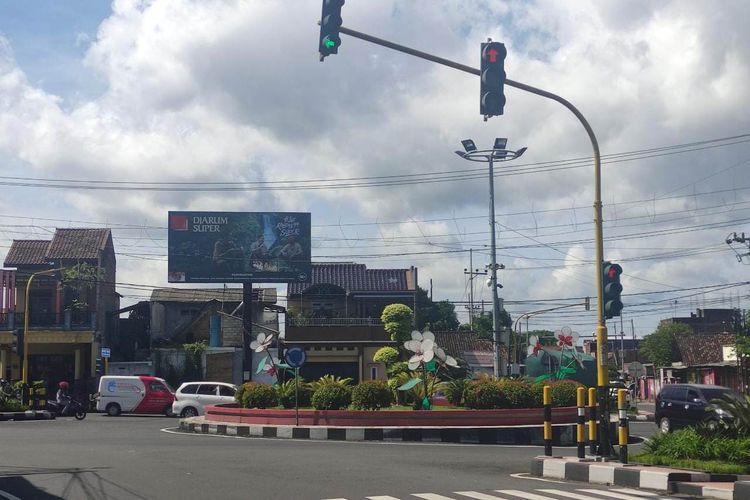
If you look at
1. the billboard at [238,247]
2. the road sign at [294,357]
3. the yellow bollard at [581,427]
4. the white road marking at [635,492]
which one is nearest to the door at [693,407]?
the road sign at [294,357]

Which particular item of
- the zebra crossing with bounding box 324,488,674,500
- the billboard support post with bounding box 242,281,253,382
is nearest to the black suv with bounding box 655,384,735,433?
the zebra crossing with bounding box 324,488,674,500

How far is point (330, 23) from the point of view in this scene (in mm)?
12102

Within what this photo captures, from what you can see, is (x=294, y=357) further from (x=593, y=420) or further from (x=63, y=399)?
(x=63, y=399)

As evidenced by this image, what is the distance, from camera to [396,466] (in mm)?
14953

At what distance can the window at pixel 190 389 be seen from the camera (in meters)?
37.1

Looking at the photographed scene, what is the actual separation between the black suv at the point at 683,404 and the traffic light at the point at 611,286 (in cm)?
1302

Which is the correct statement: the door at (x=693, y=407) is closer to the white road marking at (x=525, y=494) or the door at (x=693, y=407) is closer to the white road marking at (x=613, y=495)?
the white road marking at (x=613, y=495)

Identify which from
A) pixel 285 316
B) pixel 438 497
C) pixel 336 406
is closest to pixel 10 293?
pixel 285 316

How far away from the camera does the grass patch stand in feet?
39.2

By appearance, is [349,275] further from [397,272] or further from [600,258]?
[600,258]

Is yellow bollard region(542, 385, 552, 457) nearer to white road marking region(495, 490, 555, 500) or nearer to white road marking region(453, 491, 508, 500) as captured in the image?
white road marking region(495, 490, 555, 500)

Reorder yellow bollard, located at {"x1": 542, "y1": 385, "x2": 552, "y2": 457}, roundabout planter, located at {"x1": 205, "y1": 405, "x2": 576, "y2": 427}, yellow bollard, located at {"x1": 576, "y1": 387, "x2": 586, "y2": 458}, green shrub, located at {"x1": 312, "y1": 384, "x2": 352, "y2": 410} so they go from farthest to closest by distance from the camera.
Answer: green shrub, located at {"x1": 312, "y1": 384, "x2": 352, "y2": 410}
roundabout planter, located at {"x1": 205, "y1": 405, "x2": 576, "y2": 427}
yellow bollard, located at {"x1": 542, "y1": 385, "x2": 552, "y2": 457}
yellow bollard, located at {"x1": 576, "y1": 387, "x2": 586, "y2": 458}

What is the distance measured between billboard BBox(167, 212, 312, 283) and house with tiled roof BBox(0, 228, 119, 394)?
7105 millimetres

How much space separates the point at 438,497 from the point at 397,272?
2080 inches
